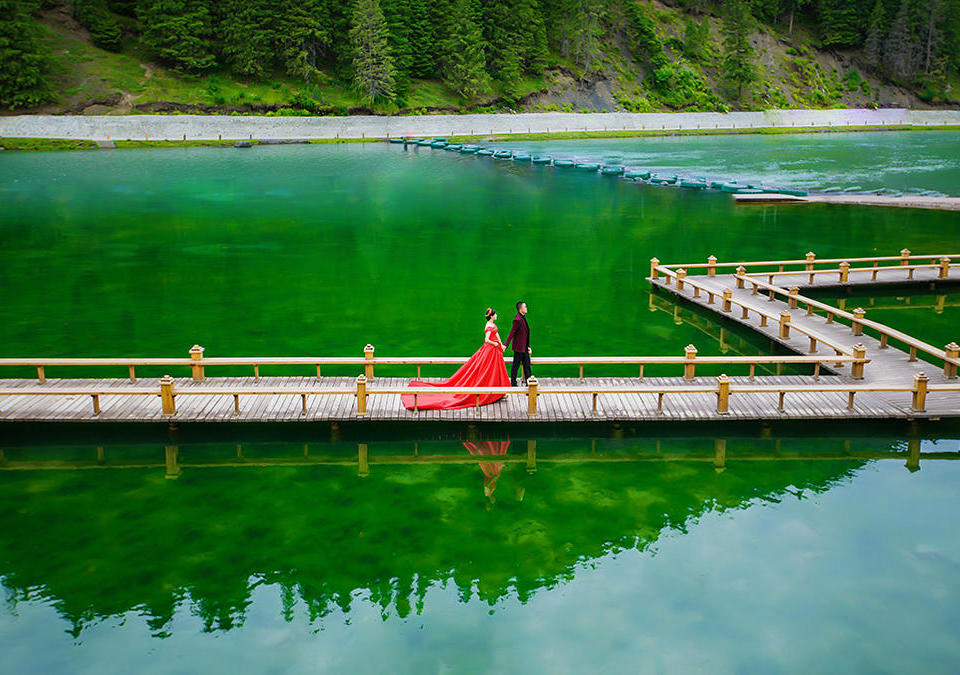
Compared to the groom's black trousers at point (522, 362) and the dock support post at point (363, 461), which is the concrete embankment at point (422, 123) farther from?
the dock support post at point (363, 461)

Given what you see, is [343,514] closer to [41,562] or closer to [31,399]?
[41,562]

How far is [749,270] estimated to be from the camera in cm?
2920

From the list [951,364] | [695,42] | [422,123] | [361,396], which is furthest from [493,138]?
[361,396]

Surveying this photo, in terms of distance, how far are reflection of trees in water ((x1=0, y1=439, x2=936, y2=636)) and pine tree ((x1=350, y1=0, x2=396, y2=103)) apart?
79.9 m

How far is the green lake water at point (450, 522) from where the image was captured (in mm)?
9852

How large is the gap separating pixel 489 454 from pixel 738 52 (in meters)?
106

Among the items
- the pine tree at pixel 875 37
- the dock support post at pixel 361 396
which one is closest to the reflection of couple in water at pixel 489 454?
the dock support post at pixel 361 396

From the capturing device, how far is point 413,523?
12.5 metres

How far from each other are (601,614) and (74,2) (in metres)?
97.8

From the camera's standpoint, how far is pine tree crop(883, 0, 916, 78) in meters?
123

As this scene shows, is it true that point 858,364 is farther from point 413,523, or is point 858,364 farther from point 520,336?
point 413,523

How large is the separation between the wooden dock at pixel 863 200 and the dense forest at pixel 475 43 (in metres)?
53.9

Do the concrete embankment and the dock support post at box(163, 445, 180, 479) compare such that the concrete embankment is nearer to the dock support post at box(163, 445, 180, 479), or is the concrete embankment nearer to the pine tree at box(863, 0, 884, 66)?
the pine tree at box(863, 0, 884, 66)

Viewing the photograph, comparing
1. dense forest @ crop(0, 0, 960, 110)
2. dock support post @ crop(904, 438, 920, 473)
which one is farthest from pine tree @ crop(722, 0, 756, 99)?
dock support post @ crop(904, 438, 920, 473)
